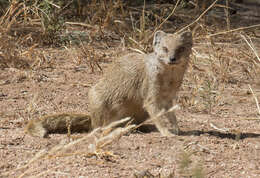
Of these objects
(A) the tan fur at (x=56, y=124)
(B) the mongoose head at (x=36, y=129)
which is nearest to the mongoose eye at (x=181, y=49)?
(A) the tan fur at (x=56, y=124)

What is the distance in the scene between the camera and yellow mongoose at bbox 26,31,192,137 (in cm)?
410

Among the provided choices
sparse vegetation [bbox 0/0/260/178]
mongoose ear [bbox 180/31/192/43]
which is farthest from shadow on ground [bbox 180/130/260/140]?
mongoose ear [bbox 180/31/192/43]

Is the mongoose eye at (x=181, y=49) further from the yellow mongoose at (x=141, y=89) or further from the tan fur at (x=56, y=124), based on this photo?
the tan fur at (x=56, y=124)

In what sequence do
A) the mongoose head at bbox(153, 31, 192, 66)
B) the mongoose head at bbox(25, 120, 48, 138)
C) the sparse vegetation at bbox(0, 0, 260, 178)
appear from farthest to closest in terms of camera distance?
the mongoose head at bbox(153, 31, 192, 66), the mongoose head at bbox(25, 120, 48, 138), the sparse vegetation at bbox(0, 0, 260, 178)

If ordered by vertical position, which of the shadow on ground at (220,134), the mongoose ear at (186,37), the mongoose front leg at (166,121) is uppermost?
the mongoose ear at (186,37)

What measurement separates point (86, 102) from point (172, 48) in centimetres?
143

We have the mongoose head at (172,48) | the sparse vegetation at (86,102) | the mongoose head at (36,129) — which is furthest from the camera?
the mongoose head at (172,48)

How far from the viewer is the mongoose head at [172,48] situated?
3973mm

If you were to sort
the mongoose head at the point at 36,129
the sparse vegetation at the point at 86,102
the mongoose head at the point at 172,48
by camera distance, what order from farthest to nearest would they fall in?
the mongoose head at the point at 172,48 → the mongoose head at the point at 36,129 → the sparse vegetation at the point at 86,102

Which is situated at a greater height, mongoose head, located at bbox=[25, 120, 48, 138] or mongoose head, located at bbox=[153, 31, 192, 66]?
mongoose head, located at bbox=[153, 31, 192, 66]

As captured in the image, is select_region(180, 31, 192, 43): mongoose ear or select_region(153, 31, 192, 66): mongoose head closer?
select_region(153, 31, 192, 66): mongoose head

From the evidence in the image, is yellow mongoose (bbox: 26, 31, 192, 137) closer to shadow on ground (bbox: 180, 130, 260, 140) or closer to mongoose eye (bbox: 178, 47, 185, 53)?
mongoose eye (bbox: 178, 47, 185, 53)

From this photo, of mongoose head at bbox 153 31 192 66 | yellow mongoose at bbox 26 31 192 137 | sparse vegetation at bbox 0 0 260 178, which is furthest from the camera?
yellow mongoose at bbox 26 31 192 137

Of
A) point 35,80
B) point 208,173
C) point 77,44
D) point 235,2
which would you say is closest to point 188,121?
point 208,173
